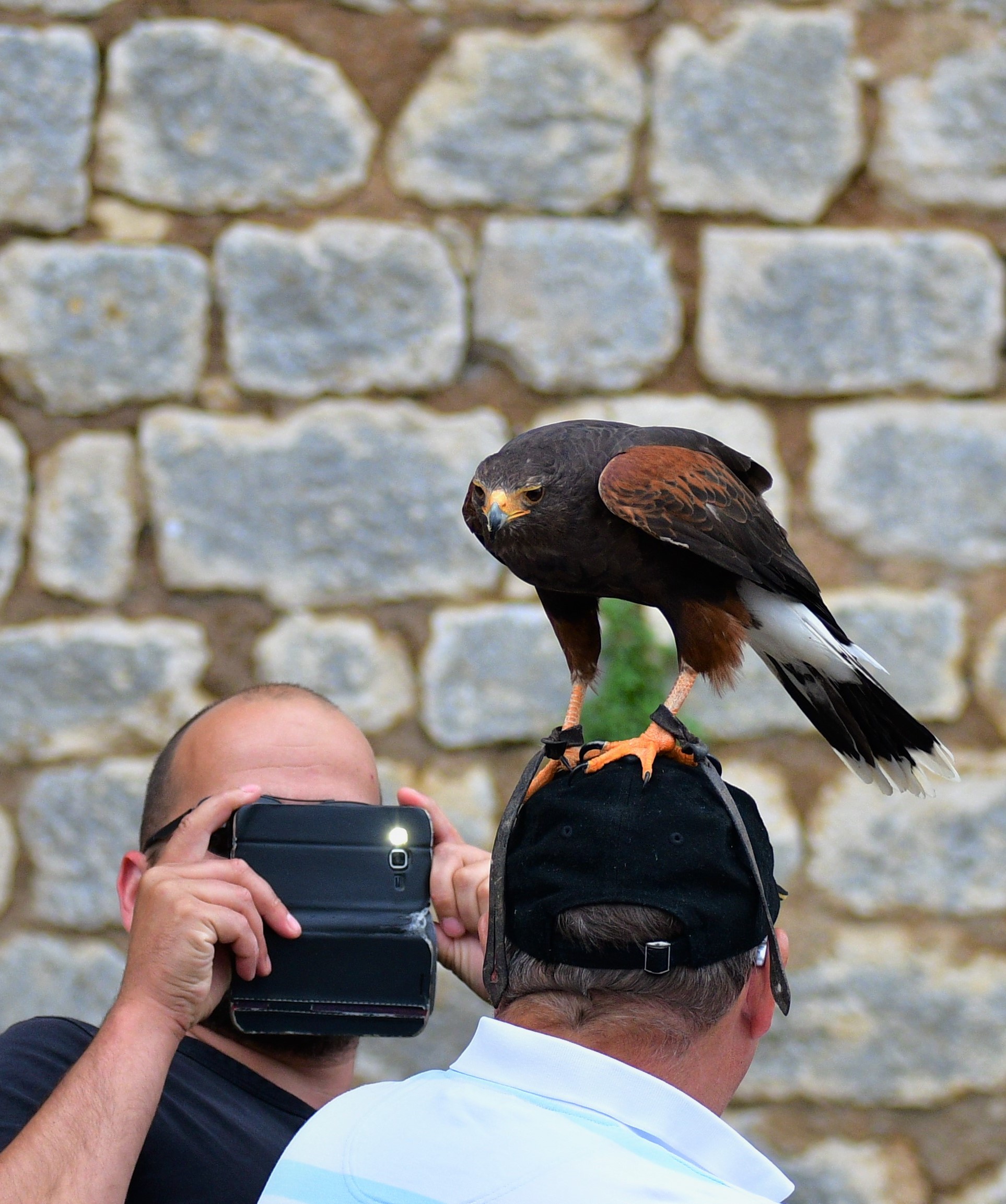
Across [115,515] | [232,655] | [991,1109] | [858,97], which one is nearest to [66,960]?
[232,655]

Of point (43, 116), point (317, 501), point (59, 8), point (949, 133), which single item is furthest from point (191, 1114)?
point (949, 133)

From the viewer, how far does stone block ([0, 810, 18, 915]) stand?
270cm

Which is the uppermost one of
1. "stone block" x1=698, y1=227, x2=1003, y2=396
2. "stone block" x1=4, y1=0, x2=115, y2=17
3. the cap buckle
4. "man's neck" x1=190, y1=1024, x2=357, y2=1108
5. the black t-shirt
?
"stone block" x1=4, y1=0, x2=115, y2=17

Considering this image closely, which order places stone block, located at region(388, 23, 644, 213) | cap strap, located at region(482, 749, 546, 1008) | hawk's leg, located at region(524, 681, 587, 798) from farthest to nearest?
stone block, located at region(388, 23, 644, 213) < hawk's leg, located at region(524, 681, 587, 798) < cap strap, located at region(482, 749, 546, 1008)

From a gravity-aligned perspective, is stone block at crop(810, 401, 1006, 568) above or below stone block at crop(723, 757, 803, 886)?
above

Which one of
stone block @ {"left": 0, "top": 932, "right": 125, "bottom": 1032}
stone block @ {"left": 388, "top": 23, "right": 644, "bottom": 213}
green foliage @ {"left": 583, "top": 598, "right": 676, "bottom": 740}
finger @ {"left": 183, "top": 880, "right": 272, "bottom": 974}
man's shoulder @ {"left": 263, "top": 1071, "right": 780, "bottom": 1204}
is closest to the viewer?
man's shoulder @ {"left": 263, "top": 1071, "right": 780, "bottom": 1204}

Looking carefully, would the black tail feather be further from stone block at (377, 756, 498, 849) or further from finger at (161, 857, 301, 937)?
stone block at (377, 756, 498, 849)

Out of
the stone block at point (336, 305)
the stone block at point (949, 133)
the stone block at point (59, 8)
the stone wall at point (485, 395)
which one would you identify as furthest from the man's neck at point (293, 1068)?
the stone block at point (949, 133)

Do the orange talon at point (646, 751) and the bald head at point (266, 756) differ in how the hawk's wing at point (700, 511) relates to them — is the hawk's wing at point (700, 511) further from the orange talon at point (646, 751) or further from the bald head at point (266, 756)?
the bald head at point (266, 756)

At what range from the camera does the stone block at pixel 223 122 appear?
2.72m

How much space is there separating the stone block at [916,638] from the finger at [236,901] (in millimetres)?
1636

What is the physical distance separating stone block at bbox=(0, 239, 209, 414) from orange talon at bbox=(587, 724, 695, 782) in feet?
5.68

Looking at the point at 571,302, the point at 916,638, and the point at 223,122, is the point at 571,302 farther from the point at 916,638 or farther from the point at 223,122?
the point at 916,638

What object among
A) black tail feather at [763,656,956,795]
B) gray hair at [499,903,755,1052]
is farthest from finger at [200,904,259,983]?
black tail feather at [763,656,956,795]
